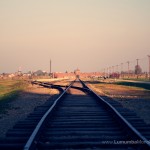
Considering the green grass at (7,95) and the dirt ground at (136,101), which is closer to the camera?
Answer: the dirt ground at (136,101)

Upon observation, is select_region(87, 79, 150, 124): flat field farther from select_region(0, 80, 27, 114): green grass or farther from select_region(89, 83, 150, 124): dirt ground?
Answer: select_region(0, 80, 27, 114): green grass

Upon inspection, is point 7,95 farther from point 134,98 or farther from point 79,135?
point 79,135

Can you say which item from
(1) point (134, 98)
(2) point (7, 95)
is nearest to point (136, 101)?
(1) point (134, 98)

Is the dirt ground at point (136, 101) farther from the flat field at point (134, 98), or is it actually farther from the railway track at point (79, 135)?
the railway track at point (79, 135)

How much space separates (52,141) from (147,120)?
488 cm

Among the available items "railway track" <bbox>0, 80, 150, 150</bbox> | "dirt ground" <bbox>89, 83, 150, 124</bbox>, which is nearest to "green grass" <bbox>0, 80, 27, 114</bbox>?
"railway track" <bbox>0, 80, 150, 150</bbox>

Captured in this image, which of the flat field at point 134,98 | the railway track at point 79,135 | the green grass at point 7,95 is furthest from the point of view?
the green grass at point 7,95

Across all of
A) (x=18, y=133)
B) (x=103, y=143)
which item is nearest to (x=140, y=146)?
(x=103, y=143)

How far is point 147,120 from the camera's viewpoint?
10836mm

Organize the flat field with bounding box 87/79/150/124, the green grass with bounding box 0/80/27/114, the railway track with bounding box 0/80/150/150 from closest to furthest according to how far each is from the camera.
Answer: the railway track with bounding box 0/80/150/150 → the flat field with bounding box 87/79/150/124 → the green grass with bounding box 0/80/27/114

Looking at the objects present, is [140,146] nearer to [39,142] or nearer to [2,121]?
[39,142]

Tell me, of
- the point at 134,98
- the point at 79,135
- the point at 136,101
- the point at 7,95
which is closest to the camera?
the point at 79,135

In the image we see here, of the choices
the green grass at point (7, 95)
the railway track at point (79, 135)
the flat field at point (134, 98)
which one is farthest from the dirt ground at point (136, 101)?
the green grass at point (7, 95)

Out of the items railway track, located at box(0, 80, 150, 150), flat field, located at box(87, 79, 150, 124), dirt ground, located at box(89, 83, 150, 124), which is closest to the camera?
railway track, located at box(0, 80, 150, 150)
